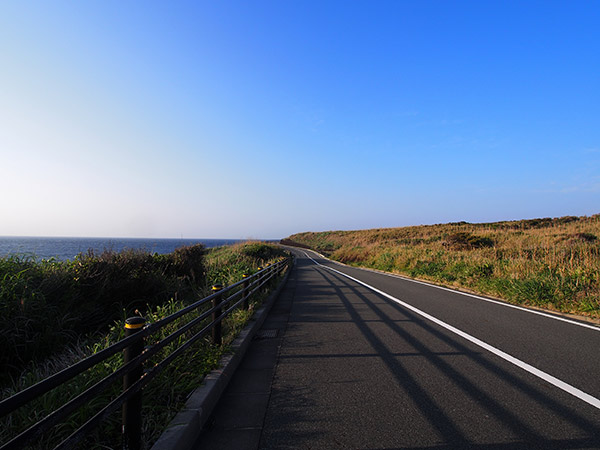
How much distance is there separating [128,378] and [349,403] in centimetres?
221

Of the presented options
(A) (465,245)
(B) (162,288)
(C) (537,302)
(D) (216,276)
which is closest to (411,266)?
(A) (465,245)

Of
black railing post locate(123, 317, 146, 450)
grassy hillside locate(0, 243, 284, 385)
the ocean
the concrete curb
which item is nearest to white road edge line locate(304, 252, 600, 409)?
the concrete curb

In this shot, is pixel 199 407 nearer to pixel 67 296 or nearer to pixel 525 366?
pixel 525 366

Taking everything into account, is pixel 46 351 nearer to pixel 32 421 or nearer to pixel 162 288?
pixel 32 421

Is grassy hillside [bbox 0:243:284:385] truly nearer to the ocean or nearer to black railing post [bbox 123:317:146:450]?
the ocean

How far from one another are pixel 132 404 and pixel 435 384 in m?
3.27

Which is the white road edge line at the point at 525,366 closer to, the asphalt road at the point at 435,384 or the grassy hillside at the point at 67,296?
the asphalt road at the point at 435,384

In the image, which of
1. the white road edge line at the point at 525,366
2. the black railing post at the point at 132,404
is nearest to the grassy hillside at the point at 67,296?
the black railing post at the point at 132,404

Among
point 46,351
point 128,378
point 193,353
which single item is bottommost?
point 46,351

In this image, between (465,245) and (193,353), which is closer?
(193,353)

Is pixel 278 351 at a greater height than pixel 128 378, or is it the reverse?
pixel 128 378

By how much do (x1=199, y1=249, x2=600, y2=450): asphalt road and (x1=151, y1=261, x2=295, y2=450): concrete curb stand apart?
22.7 inches

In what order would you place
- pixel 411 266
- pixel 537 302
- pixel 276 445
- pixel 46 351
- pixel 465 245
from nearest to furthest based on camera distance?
pixel 276 445 < pixel 46 351 < pixel 537 302 < pixel 411 266 < pixel 465 245

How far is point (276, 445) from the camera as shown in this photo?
2.77 m
